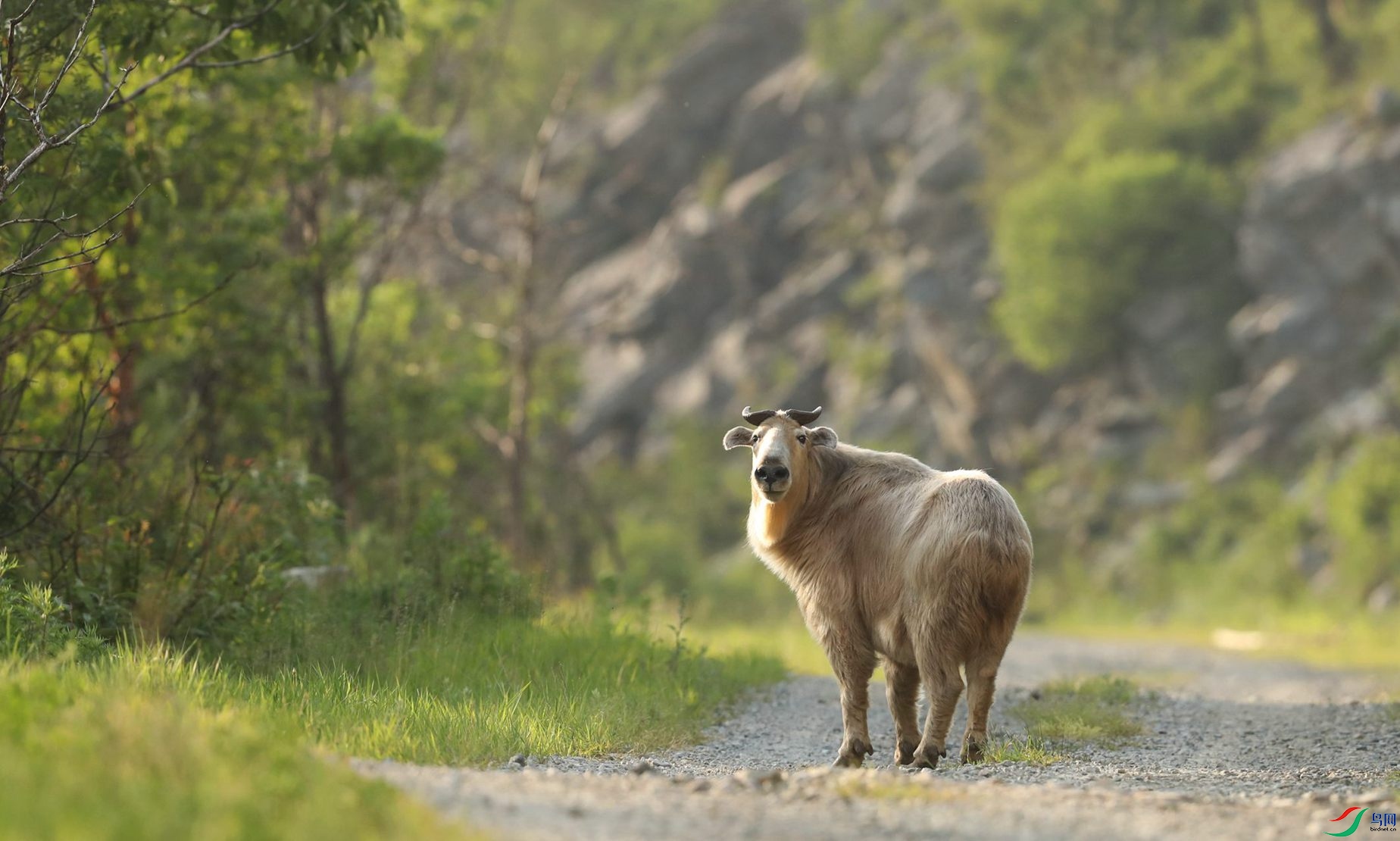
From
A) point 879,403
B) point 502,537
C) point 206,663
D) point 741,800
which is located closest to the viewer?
point 741,800

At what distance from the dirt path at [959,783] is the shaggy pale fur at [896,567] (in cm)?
48

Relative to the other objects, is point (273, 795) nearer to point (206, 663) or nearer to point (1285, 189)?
point (206, 663)

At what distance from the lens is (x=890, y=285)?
54.1 m

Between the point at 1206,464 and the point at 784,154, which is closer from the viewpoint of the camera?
the point at 1206,464

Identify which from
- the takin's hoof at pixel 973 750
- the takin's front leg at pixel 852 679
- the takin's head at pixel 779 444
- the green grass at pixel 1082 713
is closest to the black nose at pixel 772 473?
the takin's head at pixel 779 444

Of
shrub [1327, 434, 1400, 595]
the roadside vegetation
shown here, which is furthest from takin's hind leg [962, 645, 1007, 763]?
shrub [1327, 434, 1400, 595]

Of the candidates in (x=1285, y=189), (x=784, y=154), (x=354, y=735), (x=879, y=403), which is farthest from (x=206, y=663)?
(x=784, y=154)

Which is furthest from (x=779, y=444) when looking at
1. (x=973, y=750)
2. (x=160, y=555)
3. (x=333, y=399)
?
(x=333, y=399)

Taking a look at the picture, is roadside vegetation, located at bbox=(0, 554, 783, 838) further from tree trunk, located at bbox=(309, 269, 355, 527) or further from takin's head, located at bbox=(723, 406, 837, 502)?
tree trunk, located at bbox=(309, 269, 355, 527)

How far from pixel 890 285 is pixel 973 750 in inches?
1811

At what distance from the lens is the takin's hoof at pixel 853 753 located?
351 inches

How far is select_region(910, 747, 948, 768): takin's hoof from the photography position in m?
8.65

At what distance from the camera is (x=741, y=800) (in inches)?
245

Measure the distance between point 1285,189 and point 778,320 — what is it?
74.4ft
